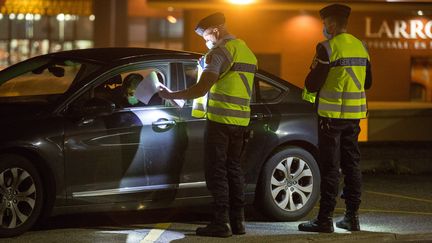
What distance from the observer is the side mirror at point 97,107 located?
23.0ft

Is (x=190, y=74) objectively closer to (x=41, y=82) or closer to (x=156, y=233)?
(x=156, y=233)

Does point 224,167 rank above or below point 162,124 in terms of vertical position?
below

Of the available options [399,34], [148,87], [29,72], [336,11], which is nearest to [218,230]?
[148,87]

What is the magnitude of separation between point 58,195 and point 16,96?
1.19 metres

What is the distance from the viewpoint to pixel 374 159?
11.4 metres

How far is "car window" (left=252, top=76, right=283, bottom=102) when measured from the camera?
785 cm

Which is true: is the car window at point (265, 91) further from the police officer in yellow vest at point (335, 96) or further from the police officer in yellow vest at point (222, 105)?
the police officer in yellow vest at point (222, 105)

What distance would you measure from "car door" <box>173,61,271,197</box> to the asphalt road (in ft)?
1.27

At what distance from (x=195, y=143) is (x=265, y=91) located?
958 millimetres

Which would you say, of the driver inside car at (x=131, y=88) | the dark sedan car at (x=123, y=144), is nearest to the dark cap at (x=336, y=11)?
the dark sedan car at (x=123, y=144)

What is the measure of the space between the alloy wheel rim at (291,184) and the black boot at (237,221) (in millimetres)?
645

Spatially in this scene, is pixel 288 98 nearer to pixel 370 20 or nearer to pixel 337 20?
pixel 337 20

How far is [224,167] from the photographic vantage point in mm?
6980

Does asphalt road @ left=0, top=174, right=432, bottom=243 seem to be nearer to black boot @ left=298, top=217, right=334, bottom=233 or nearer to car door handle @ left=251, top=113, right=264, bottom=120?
black boot @ left=298, top=217, right=334, bottom=233
